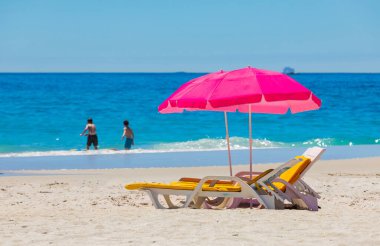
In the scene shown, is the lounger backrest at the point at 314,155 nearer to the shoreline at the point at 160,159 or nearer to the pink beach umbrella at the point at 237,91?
the pink beach umbrella at the point at 237,91

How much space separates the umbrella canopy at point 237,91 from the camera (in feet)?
29.3

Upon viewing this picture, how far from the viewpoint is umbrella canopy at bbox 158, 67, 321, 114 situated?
893 centimetres

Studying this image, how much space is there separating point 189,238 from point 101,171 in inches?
326

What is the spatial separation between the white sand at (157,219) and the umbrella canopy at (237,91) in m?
1.25

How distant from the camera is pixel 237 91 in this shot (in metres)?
9.07

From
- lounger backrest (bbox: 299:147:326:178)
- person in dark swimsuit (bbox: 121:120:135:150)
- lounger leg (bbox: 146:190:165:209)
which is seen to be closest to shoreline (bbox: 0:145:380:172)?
person in dark swimsuit (bbox: 121:120:135:150)

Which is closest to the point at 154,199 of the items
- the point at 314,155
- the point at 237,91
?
the point at 237,91

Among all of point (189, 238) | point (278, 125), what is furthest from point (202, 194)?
point (278, 125)

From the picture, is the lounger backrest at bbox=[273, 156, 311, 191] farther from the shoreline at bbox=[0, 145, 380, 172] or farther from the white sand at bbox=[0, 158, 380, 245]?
the shoreline at bbox=[0, 145, 380, 172]

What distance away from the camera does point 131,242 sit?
705 centimetres

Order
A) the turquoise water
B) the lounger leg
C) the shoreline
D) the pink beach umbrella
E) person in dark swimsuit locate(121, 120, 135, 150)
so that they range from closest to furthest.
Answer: the pink beach umbrella < the lounger leg < the shoreline < person in dark swimsuit locate(121, 120, 135, 150) < the turquoise water

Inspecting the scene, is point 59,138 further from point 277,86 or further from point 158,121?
point 277,86

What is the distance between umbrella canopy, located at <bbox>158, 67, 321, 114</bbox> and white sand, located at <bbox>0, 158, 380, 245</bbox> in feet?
4.10

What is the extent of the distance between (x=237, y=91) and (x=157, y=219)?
1.77 metres
